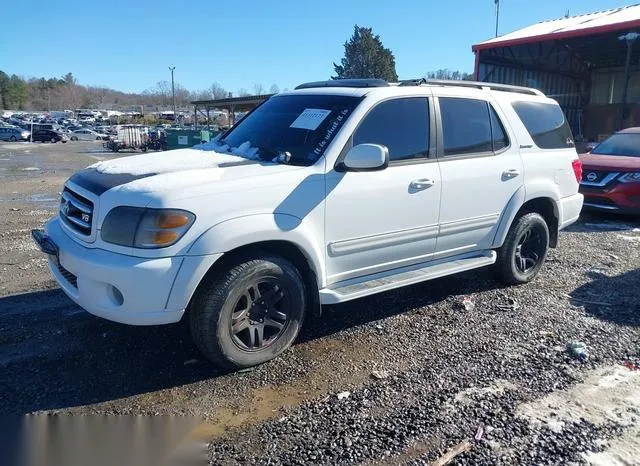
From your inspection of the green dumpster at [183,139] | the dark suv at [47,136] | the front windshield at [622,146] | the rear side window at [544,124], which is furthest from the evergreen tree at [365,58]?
the rear side window at [544,124]

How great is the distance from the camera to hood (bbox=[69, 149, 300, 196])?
346 cm

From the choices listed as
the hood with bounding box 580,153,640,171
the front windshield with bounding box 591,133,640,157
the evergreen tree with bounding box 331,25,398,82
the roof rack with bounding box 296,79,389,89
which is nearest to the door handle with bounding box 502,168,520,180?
the roof rack with bounding box 296,79,389,89

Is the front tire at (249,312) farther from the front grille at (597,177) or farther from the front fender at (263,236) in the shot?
the front grille at (597,177)

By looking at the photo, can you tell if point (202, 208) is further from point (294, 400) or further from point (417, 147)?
point (417, 147)

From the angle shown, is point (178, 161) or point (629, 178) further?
point (629, 178)

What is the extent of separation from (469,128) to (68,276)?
3.63m

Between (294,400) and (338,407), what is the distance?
29 centimetres

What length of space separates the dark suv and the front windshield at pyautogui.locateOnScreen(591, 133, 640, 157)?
1962 inches

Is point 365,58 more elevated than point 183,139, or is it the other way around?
point 365,58

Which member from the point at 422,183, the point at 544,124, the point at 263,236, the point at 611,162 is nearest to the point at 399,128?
the point at 422,183

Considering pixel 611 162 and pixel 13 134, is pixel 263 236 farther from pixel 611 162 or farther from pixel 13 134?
pixel 13 134

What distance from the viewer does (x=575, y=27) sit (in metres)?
20.5

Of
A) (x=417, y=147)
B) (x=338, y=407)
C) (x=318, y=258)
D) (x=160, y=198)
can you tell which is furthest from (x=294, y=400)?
(x=417, y=147)

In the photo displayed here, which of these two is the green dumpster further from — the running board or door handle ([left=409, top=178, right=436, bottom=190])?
door handle ([left=409, top=178, right=436, bottom=190])
